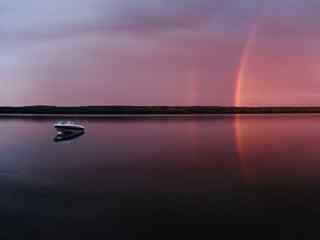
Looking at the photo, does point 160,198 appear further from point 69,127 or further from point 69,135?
point 69,135

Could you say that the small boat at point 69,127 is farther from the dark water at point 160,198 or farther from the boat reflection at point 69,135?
the dark water at point 160,198

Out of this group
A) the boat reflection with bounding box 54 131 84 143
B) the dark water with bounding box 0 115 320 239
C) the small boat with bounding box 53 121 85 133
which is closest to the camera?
the dark water with bounding box 0 115 320 239

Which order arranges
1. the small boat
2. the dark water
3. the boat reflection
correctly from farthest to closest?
1. the small boat
2. the boat reflection
3. the dark water

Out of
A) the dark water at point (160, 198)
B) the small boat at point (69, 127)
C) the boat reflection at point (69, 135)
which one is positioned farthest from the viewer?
the small boat at point (69, 127)

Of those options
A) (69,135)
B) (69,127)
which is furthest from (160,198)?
(69,135)

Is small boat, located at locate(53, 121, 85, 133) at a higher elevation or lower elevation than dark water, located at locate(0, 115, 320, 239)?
higher

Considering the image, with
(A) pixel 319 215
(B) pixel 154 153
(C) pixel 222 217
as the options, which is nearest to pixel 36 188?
(C) pixel 222 217

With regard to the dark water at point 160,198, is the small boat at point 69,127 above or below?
above

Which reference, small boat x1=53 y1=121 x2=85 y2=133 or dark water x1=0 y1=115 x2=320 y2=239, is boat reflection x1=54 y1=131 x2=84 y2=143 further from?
dark water x1=0 y1=115 x2=320 y2=239

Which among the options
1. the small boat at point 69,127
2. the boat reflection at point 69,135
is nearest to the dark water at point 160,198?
the boat reflection at point 69,135

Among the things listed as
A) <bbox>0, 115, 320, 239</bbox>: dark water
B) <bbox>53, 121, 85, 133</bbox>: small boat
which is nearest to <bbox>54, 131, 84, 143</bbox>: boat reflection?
<bbox>53, 121, 85, 133</bbox>: small boat

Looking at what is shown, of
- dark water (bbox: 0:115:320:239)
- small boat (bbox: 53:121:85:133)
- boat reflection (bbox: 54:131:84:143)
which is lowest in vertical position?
dark water (bbox: 0:115:320:239)

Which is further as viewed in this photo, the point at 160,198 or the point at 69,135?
the point at 69,135

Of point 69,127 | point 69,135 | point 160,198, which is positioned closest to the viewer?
point 160,198
